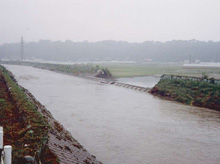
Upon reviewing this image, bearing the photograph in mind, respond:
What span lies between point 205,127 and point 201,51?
166509 mm

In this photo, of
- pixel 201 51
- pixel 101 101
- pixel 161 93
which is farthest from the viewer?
pixel 201 51

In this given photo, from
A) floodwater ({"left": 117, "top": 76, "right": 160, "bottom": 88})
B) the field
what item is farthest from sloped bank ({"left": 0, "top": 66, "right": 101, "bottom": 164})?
the field

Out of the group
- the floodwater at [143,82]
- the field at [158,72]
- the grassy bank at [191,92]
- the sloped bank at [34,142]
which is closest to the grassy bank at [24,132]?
the sloped bank at [34,142]

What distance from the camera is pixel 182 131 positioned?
15562mm

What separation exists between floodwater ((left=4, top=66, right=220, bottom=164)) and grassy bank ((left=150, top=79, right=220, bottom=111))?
183cm

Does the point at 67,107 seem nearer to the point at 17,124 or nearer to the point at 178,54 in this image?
the point at 17,124

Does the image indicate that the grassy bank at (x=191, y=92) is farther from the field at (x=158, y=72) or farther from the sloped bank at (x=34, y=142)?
the sloped bank at (x=34, y=142)

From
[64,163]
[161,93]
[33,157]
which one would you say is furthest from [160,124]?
[161,93]

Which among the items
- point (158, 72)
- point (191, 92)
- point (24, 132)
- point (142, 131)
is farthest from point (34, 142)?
point (158, 72)

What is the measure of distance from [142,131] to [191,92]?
1435 centimetres

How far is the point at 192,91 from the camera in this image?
27.6 meters

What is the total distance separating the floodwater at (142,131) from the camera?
11406mm

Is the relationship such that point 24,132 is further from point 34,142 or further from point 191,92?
point 191,92

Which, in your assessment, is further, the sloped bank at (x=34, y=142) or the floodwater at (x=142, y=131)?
the floodwater at (x=142, y=131)
